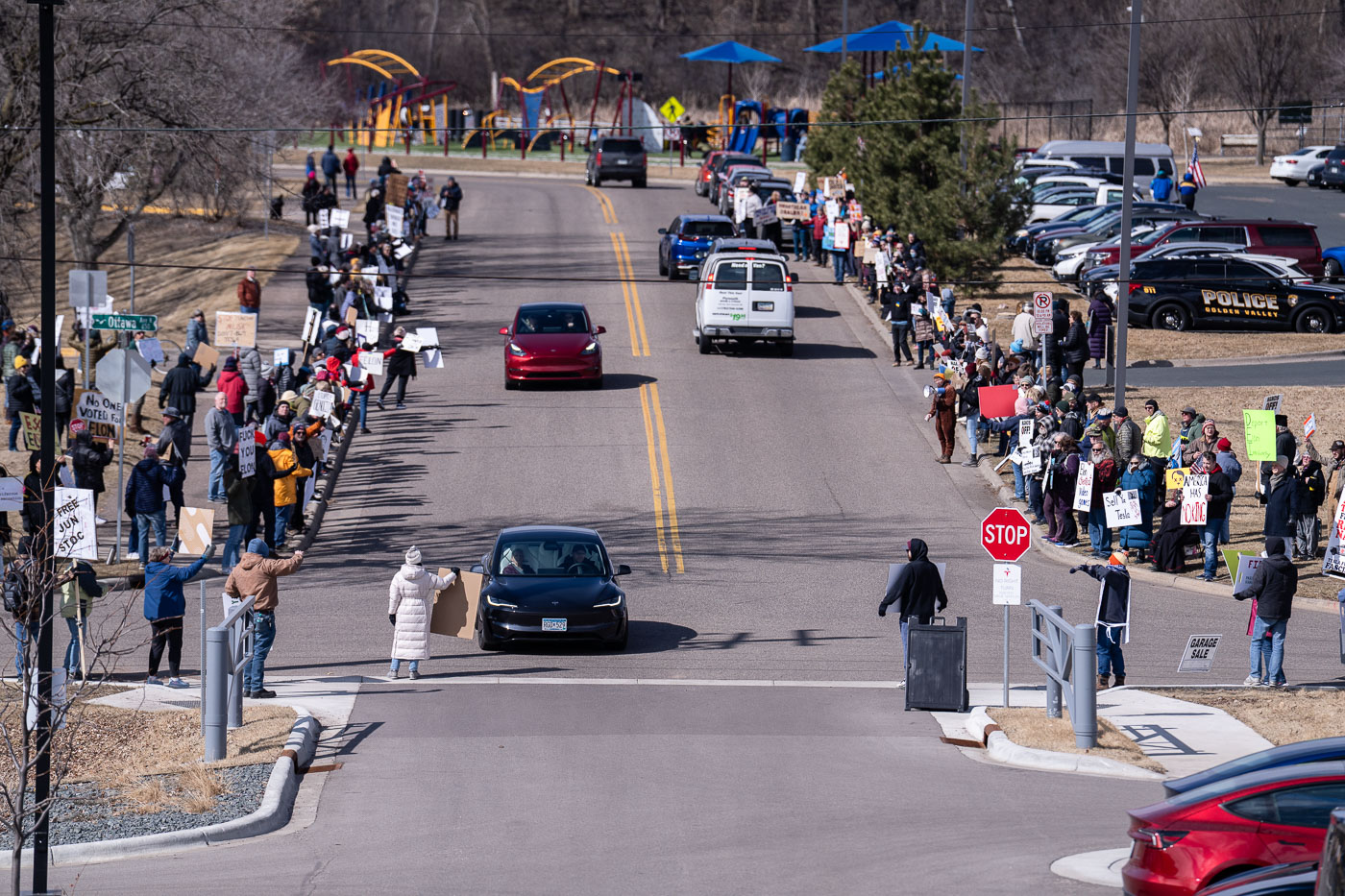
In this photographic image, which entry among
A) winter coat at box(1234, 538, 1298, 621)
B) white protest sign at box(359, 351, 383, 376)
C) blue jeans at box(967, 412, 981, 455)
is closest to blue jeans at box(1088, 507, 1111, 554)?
blue jeans at box(967, 412, 981, 455)

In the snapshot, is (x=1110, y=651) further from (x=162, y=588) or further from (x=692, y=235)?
(x=692, y=235)

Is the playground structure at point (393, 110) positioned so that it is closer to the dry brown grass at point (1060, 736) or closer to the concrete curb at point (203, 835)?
the dry brown grass at point (1060, 736)

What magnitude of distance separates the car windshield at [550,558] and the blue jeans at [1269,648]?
23.3 feet

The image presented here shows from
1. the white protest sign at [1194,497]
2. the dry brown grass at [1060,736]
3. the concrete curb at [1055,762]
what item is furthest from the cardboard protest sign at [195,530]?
the white protest sign at [1194,497]

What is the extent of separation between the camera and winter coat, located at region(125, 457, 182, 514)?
21.0m

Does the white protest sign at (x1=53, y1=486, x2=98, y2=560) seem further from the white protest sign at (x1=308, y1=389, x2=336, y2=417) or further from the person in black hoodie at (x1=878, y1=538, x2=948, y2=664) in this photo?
the white protest sign at (x1=308, y1=389, x2=336, y2=417)

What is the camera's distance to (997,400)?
26.9 metres

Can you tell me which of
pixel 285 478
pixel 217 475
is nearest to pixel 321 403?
pixel 217 475

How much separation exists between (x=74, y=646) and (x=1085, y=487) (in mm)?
13439

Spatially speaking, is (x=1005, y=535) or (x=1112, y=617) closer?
(x=1005, y=535)

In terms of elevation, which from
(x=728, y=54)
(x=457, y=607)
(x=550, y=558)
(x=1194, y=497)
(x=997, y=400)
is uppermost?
(x=728, y=54)

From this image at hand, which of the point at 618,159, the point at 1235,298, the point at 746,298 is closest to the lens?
the point at 746,298

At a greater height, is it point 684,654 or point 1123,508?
point 1123,508

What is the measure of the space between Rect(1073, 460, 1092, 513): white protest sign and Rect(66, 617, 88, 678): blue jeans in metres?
13.1
